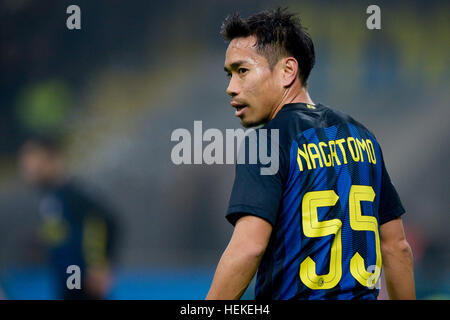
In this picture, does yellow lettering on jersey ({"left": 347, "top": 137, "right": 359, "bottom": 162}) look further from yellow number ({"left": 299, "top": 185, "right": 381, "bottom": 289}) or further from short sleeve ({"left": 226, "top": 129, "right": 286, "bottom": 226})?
short sleeve ({"left": 226, "top": 129, "right": 286, "bottom": 226})

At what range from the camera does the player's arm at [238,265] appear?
1.58 metres

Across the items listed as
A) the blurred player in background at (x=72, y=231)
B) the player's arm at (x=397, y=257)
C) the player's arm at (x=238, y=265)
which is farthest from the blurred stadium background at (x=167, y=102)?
the player's arm at (x=238, y=265)

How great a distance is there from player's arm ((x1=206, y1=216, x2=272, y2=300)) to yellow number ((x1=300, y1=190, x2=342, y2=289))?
0.17m

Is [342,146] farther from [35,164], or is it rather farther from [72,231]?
[35,164]

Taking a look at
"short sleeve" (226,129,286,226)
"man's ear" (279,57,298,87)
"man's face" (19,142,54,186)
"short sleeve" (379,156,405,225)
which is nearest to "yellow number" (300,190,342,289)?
"short sleeve" (226,129,286,226)

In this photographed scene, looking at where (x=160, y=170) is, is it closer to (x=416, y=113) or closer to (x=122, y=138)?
(x=122, y=138)

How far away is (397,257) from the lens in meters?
1.96

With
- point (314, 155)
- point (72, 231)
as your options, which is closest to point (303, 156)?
point (314, 155)

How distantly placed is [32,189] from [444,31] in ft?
13.9

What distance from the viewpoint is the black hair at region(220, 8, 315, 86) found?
1964 millimetres

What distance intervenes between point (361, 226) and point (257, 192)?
1.19 feet

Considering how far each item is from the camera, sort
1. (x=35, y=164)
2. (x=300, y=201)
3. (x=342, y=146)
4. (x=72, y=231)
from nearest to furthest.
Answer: (x=300, y=201) → (x=342, y=146) → (x=72, y=231) → (x=35, y=164)

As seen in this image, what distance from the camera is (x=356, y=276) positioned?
1.75m
